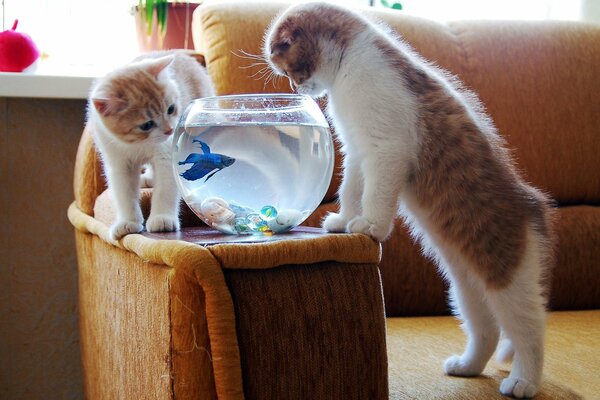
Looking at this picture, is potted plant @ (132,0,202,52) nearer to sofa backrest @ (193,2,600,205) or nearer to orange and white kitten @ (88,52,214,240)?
sofa backrest @ (193,2,600,205)

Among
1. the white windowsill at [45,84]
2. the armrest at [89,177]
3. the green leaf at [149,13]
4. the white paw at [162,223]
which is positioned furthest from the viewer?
the green leaf at [149,13]

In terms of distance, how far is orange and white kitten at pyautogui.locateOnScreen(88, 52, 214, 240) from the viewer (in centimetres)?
122

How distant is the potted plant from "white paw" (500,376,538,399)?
1.29 meters

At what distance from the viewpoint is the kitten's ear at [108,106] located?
1218mm

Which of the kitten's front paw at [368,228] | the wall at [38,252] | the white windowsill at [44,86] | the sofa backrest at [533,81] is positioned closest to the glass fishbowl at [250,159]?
the kitten's front paw at [368,228]

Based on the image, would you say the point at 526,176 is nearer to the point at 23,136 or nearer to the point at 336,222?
the point at 336,222

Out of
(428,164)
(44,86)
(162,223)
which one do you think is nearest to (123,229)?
(162,223)

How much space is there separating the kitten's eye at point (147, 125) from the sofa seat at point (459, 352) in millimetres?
588

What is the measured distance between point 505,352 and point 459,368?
0.11 metres

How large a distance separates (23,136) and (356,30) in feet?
3.81

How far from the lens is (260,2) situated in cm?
179

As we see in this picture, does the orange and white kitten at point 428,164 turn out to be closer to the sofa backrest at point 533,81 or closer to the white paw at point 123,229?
the white paw at point 123,229

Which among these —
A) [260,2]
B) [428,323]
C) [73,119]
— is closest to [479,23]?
[260,2]

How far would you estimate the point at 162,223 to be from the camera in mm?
1187
